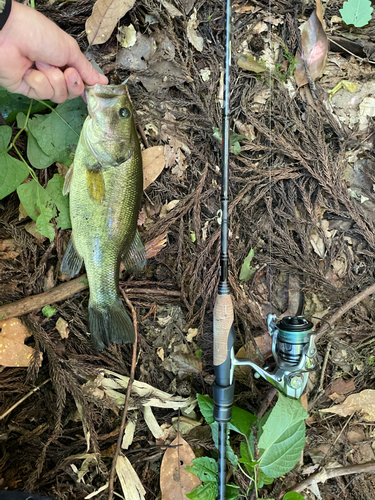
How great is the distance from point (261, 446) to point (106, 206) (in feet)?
5.54

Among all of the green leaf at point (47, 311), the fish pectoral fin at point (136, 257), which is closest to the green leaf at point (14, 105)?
the fish pectoral fin at point (136, 257)

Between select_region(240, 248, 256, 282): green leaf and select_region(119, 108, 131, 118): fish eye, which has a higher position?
select_region(119, 108, 131, 118): fish eye

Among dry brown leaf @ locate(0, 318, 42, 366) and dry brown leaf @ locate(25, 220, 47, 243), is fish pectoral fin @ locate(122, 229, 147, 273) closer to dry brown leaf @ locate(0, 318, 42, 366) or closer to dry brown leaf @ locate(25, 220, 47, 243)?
dry brown leaf @ locate(25, 220, 47, 243)

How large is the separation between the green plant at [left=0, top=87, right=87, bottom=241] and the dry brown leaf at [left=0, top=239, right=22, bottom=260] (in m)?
0.25

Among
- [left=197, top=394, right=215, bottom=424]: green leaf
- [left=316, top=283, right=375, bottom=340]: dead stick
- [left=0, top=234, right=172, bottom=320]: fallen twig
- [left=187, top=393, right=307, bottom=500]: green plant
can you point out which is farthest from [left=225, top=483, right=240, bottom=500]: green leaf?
[left=0, top=234, right=172, bottom=320]: fallen twig

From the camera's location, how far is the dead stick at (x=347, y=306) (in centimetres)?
232

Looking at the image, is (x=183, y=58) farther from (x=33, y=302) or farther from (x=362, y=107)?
(x=33, y=302)

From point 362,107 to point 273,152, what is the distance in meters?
0.80

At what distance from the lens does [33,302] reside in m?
2.12

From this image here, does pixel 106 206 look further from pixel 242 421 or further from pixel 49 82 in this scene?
pixel 242 421

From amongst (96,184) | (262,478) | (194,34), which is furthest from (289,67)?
(262,478)

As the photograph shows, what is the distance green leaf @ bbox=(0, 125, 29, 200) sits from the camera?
1.93 m

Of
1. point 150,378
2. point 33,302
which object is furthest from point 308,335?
point 33,302

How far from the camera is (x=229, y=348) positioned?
1936 millimetres
